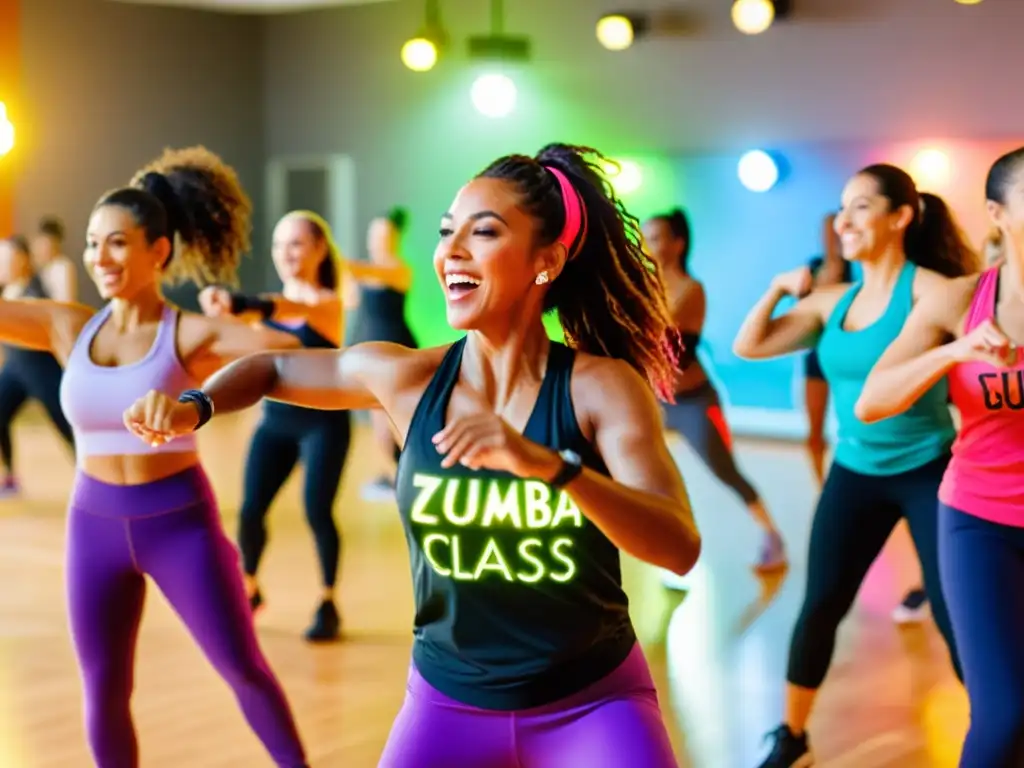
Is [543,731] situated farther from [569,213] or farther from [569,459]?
[569,213]

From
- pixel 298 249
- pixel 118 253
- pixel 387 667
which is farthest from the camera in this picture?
pixel 298 249

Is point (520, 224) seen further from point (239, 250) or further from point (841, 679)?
point (841, 679)

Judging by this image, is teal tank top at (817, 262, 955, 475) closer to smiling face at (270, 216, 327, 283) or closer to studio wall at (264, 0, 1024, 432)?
smiling face at (270, 216, 327, 283)

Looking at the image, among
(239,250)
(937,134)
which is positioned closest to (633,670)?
(239,250)

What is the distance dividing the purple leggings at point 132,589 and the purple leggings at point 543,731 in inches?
37.4

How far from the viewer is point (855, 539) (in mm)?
2914

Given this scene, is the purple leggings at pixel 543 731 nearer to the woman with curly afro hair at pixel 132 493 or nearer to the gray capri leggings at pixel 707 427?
the woman with curly afro hair at pixel 132 493

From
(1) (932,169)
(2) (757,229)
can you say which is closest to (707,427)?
(1) (932,169)

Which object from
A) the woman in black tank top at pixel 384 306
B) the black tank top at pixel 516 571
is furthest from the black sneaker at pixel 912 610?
the black tank top at pixel 516 571

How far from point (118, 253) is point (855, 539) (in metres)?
1.67

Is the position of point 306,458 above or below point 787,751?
above

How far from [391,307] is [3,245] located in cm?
227

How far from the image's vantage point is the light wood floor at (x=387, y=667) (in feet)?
10.8

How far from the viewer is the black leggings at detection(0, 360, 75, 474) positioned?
6.20 m
